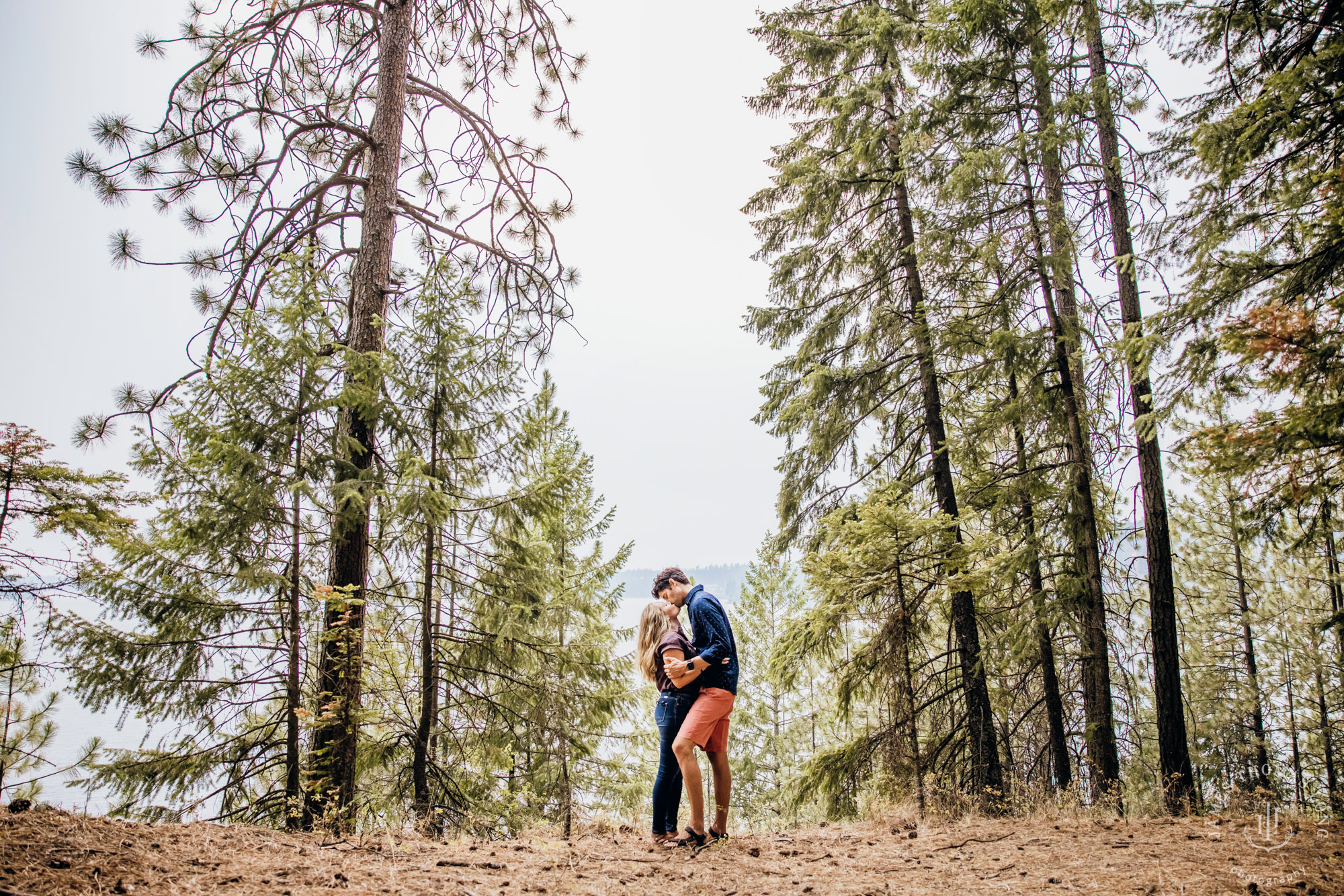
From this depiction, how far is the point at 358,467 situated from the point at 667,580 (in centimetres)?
319

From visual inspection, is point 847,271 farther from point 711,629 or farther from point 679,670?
point 679,670

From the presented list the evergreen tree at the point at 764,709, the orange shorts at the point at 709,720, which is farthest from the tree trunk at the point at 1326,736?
the orange shorts at the point at 709,720

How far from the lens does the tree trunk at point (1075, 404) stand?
766 cm

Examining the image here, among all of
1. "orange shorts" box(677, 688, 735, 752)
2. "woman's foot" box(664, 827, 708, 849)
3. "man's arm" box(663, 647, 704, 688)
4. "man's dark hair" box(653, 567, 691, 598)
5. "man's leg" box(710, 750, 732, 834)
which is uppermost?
"man's dark hair" box(653, 567, 691, 598)

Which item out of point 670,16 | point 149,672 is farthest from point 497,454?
point 670,16

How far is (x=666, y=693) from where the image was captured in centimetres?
459

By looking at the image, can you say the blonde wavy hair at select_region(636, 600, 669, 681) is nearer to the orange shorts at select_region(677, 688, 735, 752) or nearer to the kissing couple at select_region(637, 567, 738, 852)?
the kissing couple at select_region(637, 567, 738, 852)

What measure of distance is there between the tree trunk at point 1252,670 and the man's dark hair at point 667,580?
15.6 meters

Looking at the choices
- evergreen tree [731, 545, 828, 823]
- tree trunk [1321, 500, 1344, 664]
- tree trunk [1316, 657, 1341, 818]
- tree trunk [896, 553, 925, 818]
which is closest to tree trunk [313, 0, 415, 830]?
tree trunk [896, 553, 925, 818]

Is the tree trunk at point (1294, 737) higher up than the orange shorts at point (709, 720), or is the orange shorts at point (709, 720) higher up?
the orange shorts at point (709, 720)

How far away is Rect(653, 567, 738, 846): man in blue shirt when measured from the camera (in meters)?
4.32

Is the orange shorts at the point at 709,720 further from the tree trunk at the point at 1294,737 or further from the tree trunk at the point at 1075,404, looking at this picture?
the tree trunk at the point at 1294,737

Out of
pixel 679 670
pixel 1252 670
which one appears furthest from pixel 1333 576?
pixel 679 670

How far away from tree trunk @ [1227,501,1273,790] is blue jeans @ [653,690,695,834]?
1579cm
